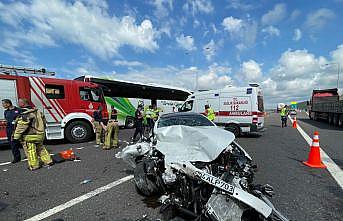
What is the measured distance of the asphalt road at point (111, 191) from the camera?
2740 millimetres

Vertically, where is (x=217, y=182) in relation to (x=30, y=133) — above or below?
below

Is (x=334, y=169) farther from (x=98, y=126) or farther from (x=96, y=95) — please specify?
(x=96, y=95)

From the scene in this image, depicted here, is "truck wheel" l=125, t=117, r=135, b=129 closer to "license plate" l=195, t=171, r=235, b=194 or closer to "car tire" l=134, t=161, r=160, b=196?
"car tire" l=134, t=161, r=160, b=196

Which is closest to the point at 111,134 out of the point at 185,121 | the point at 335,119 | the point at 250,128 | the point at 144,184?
the point at 185,121

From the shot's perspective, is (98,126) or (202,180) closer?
(202,180)

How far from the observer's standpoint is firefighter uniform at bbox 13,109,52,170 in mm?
4648

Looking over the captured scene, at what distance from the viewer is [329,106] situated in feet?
49.6

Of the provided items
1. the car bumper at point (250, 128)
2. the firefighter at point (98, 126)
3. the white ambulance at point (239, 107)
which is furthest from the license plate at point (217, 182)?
the car bumper at point (250, 128)

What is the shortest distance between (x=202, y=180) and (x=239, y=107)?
733cm

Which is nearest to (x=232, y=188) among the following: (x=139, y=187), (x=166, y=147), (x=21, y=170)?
(x=166, y=147)

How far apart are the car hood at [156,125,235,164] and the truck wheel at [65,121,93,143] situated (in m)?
6.39

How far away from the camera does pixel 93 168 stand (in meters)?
4.82

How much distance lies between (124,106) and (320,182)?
11.3 metres

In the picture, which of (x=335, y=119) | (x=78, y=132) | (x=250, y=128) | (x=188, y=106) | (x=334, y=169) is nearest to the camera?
(x=334, y=169)
